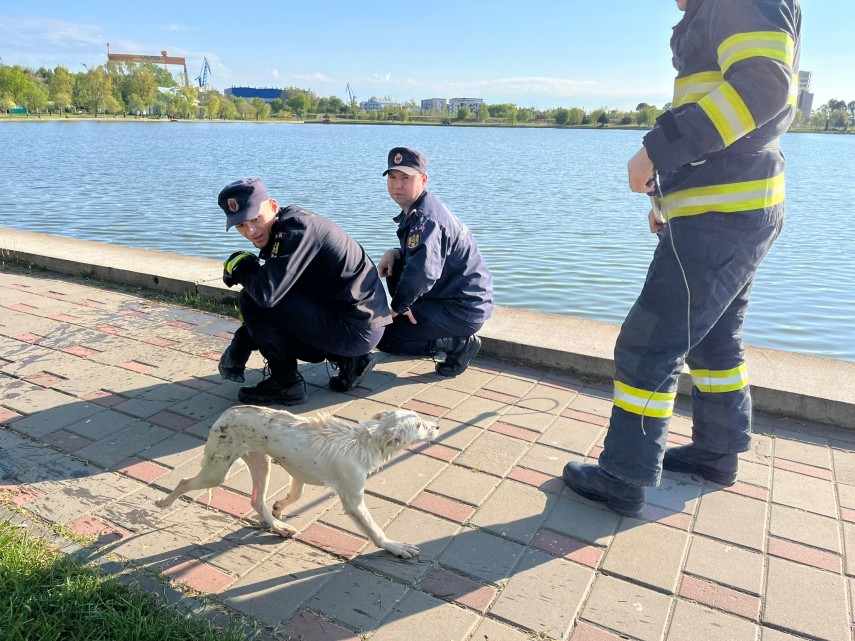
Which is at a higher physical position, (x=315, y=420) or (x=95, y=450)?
(x=315, y=420)

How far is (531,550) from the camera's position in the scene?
2.89 metres

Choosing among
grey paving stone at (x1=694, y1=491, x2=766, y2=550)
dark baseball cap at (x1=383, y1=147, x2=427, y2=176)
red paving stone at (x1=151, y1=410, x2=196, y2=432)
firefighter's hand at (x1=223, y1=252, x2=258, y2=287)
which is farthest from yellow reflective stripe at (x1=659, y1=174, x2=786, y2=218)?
red paving stone at (x1=151, y1=410, x2=196, y2=432)

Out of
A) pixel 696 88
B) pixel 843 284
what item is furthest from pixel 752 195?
pixel 843 284

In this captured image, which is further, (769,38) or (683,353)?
(683,353)

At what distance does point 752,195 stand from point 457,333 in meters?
2.48

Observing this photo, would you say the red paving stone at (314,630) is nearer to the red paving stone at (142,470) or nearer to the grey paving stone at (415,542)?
the grey paving stone at (415,542)

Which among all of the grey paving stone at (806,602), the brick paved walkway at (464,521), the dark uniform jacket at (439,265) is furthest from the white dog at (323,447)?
the dark uniform jacket at (439,265)

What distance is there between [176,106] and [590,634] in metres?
143

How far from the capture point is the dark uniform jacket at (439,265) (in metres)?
4.52

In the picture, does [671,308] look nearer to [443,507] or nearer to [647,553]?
[647,553]

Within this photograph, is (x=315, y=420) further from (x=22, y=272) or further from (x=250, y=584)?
(x=22, y=272)

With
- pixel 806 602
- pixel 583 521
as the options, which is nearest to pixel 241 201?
pixel 583 521

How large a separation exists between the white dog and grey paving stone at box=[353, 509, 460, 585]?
5cm

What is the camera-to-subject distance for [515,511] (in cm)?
317
